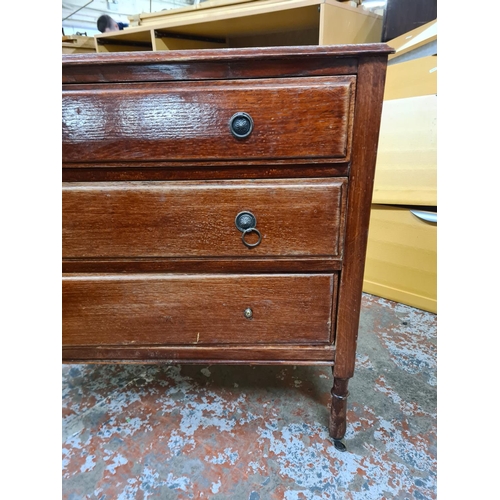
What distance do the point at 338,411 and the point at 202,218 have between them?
0.57 meters

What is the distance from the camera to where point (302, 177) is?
0.60 m

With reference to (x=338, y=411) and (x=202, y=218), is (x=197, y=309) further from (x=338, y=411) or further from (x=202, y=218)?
(x=338, y=411)

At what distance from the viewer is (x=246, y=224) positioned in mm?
623

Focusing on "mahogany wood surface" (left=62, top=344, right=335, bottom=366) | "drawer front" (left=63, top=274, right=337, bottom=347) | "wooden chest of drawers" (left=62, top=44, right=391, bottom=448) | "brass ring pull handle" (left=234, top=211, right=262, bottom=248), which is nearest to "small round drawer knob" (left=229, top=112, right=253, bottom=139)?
"wooden chest of drawers" (left=62, top=44, right=391, bottom=448)

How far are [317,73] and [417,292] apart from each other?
1.13 meters

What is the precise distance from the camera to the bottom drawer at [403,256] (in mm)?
1287

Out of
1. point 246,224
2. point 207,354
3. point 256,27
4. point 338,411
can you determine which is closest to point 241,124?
point 246,224

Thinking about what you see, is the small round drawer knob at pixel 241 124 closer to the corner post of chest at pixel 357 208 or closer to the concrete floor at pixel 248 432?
the corner post of chest at pixel 357 208

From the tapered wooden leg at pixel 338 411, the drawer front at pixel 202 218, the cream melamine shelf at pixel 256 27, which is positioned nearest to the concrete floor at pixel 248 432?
the tapered wooden leg at pixel 338 411

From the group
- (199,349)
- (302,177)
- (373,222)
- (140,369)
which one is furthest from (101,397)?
(373,222)

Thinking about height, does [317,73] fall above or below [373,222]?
above

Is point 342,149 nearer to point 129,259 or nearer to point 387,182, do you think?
point 129,259

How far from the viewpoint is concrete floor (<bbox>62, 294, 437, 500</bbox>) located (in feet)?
2.32

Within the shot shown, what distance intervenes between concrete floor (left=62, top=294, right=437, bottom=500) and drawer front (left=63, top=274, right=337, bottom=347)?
0.95 feet
